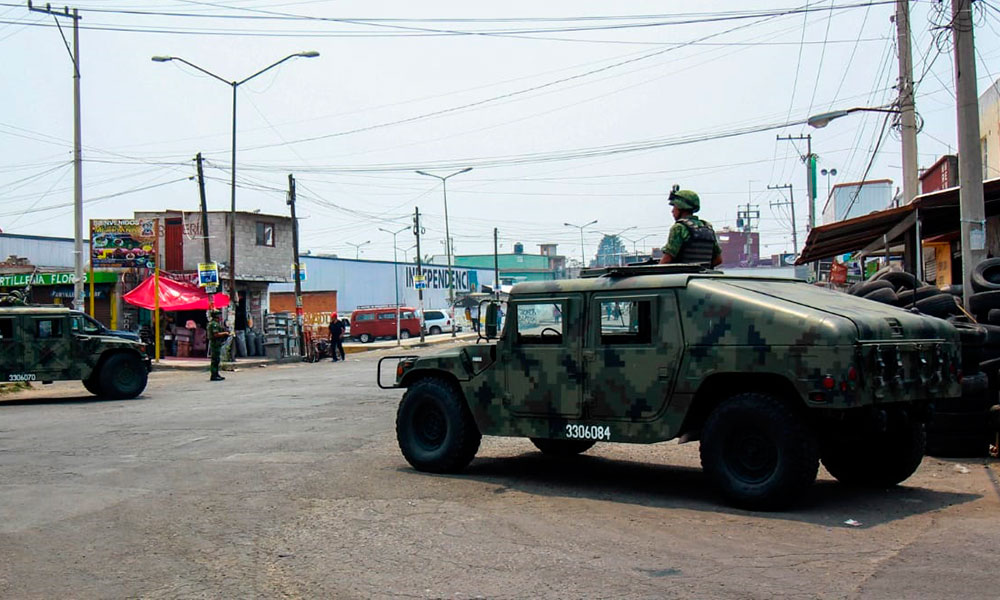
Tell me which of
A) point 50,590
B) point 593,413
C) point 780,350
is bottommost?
point 50,590

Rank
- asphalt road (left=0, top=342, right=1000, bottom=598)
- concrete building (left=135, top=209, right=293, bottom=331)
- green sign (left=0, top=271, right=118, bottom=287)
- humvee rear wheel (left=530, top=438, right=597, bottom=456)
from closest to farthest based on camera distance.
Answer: asphalt road (left=0, top=342, right=1000, bottom=598) → humvee rear wheel (left=530, top=438, right=597, bottom=456) → green sign (left=0, top=271, right=118, bottom=287) → concrete building (left=135, top=209, right=293, bottom=331)

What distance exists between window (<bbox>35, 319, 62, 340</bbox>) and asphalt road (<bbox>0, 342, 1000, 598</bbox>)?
30.3 ft

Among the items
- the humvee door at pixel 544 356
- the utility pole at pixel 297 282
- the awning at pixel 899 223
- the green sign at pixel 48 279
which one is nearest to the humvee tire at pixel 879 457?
the humvee door at pixel 544 356

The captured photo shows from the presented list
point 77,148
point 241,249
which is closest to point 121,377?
point 77,148

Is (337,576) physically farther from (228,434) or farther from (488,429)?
(228,434)

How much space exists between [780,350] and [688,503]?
155 cm

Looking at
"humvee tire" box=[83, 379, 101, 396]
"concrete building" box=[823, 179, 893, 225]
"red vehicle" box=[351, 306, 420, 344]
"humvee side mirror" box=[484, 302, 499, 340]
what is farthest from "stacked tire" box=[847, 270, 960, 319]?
"concrete building" box=[823, 179, 893, 225]

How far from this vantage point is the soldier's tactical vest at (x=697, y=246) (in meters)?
9.11

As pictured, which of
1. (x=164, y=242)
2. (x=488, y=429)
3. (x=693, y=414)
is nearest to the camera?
(x=693, y=414)

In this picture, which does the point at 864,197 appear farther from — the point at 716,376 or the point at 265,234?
the point at 716,376

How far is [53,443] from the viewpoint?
12.7m

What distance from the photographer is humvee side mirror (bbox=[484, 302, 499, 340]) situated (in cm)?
899

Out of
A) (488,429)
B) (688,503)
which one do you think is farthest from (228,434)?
(688,503)

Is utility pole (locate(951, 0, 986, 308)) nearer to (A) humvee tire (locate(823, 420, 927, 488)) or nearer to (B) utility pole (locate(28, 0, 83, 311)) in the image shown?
(A) humvee tire (locate(823, 420, 927, 488))
